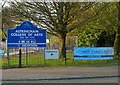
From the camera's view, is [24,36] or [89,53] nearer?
[24,36]

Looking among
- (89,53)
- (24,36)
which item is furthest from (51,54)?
(89,53)

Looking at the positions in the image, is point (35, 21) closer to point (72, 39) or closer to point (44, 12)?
point (44, 12)

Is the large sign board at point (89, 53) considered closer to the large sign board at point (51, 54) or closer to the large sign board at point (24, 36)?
the large sign board at point (51, 54)

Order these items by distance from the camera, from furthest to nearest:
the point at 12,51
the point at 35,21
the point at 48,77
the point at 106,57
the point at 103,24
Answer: the point at 12,51, the point at 103,24, the point at 35,21, the point at 106,57, the point at 48,77

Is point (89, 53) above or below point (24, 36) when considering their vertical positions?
below

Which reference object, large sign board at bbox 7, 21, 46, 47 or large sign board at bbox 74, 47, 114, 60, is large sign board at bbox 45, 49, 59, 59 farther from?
large sign board at bbox 74, 47, 114, 60

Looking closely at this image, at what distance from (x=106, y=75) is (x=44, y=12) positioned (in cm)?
918

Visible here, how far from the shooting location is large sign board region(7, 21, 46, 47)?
58.0ft

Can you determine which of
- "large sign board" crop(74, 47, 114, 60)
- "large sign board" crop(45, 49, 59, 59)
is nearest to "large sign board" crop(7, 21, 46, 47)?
"large sign board" crop(45, 49, 59, 59)

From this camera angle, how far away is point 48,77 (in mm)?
11852

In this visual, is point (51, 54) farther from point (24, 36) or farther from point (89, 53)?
point (89, 53)

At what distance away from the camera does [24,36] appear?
17750 millimetres

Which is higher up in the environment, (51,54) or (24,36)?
(24,36)

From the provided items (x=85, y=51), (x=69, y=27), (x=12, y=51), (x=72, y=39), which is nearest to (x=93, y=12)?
(x=69, y=27)
